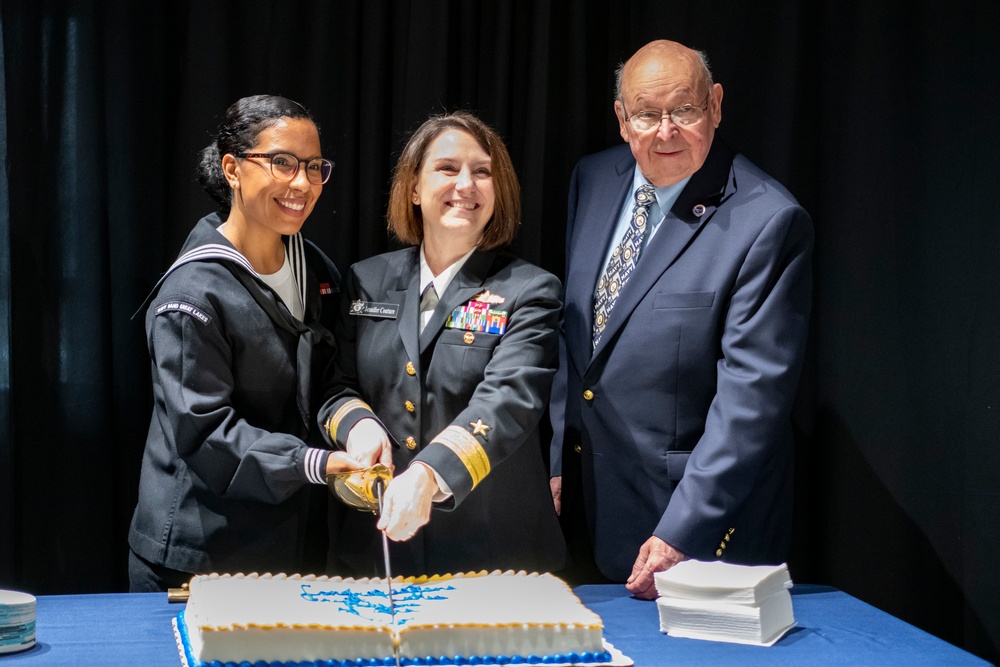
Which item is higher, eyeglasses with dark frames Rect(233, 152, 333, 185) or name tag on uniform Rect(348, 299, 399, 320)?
eyeglasses with dark frames Rect(233, 152, 333, 185)

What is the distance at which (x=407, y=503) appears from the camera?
2178mm

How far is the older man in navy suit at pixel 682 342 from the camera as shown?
2.45 metres

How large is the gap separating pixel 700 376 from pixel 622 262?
0.37 m

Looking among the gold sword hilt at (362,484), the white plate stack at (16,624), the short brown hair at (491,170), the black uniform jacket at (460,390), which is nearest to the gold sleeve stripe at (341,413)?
the black uniform jacket at (460,390)

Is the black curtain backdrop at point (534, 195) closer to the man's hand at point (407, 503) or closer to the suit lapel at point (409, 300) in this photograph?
the suit lapel at point (409, 300)

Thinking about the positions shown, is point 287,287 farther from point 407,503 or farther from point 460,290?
point 407,503

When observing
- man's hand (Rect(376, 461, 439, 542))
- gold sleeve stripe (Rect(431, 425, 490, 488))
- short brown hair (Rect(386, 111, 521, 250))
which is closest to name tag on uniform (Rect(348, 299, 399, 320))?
short brown hair (Rect(386, 111, 521, 250))

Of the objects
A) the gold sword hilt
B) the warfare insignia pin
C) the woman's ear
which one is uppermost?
the woman's ear

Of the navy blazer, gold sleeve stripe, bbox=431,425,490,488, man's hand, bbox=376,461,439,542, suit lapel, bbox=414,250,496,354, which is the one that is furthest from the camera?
suit lapel, bbox=414,250,496,354

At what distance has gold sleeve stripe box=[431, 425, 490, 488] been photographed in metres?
2.31

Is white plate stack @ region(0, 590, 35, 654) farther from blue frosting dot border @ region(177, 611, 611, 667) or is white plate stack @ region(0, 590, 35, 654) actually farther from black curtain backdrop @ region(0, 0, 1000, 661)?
black curtain backdrop @ region(0, 0, 1000, 661)

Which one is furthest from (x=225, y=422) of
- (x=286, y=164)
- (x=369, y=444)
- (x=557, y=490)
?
(x=557, y=490)

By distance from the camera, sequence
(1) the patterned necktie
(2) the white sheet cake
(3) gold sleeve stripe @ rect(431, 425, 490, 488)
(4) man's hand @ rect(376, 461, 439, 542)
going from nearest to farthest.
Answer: (2) the white sheet cake → (4) man's hand @ rect(376, 461, 439, 542) → (3) gold sleeve stripe @ rect(431, 425, 490, 488) → (1) the patterned necktie

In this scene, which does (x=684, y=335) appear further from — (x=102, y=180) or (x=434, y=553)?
(x=102, y=180)
